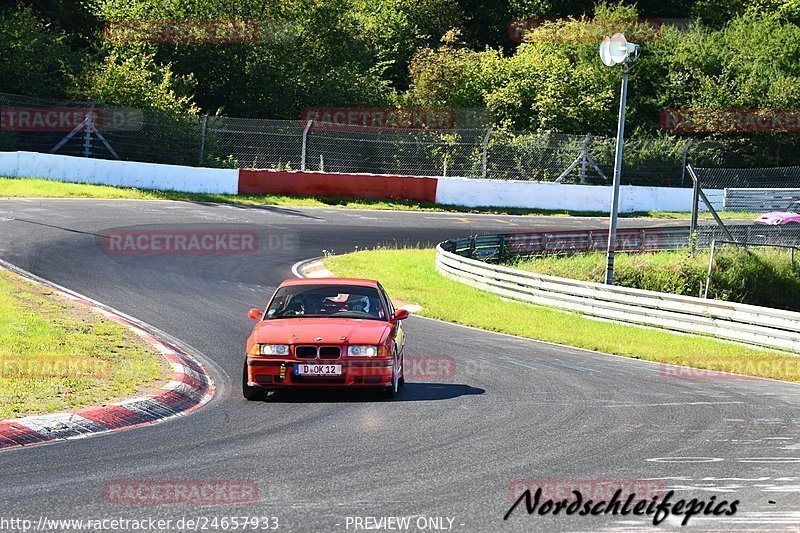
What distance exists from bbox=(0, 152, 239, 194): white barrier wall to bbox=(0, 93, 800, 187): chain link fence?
1.44 metres

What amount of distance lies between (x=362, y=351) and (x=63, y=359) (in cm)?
357

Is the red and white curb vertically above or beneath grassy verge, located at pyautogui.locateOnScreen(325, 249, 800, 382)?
above

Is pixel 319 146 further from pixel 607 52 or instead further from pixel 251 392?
pixel 251 392

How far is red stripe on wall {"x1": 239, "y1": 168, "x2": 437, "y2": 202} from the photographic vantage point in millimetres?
35094

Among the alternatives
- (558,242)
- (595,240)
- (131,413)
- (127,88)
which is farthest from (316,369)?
(127,88)

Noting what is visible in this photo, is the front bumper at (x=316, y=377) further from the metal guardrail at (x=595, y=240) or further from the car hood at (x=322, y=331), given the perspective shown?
the metal guardrail at (x=595, y=240)

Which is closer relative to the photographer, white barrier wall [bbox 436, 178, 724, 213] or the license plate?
the license plate

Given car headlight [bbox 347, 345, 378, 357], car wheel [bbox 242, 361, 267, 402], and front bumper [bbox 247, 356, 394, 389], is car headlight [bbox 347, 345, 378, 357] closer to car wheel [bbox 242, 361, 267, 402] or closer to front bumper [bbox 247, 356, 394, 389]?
front bumper [bbox 247, 356, 394, 389]

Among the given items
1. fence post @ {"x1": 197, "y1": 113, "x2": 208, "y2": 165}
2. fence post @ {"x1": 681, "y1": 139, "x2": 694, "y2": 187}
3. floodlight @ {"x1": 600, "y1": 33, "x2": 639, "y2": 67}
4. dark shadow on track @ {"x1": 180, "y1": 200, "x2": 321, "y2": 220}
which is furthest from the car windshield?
fence post @ {"x1": 681, "y1": 139, "x2": 694, "y2": 187}

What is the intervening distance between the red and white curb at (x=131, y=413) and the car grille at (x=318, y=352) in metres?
1.12

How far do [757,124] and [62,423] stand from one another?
43.5 meters

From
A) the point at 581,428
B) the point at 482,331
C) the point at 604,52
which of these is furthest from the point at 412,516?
the point at 604,52

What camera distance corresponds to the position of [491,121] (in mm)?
47000

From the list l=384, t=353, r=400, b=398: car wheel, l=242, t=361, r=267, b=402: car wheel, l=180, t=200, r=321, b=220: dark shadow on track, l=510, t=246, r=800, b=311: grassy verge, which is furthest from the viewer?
l=180, t=200, r=321, b=220: dark shadow on track
